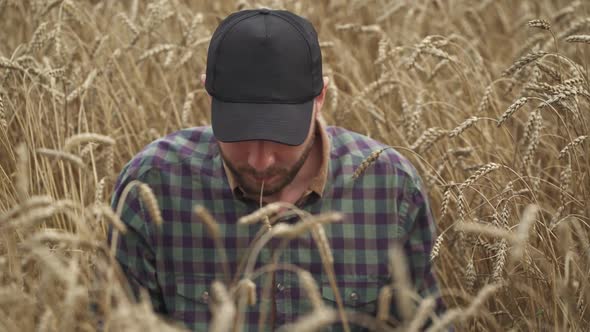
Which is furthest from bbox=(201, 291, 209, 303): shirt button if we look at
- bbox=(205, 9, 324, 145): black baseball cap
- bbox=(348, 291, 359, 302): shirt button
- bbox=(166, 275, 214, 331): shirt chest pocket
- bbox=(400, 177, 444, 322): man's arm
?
bbox=(400, 177, 444, 322): man's arm

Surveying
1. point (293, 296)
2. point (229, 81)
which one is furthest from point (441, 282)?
point (229, 81)

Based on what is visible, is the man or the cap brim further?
the man

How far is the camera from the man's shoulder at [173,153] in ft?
8.80

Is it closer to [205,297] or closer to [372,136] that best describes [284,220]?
[205,297]

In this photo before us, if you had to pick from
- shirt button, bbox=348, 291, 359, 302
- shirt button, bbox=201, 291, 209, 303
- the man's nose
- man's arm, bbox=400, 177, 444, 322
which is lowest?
shirt button, bbox=348, 291, 359, 302

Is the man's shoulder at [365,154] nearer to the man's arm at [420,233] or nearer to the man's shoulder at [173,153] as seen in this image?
the man's arm at [420,233]

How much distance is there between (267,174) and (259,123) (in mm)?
159

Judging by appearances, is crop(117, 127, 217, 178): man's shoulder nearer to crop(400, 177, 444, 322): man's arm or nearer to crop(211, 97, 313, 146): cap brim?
crop(211, 97, 313, 146): cap brim

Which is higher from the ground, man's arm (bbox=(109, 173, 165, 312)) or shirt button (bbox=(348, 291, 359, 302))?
man's arm (bbox=(109, 173, 165, 312))

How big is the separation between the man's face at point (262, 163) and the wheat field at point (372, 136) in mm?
352

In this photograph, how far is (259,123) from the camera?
7.85 feet

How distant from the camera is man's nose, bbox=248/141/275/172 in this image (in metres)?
2.41

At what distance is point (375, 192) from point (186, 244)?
0.67m

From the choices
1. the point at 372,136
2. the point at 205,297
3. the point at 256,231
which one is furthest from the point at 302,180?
the point at 372,136
